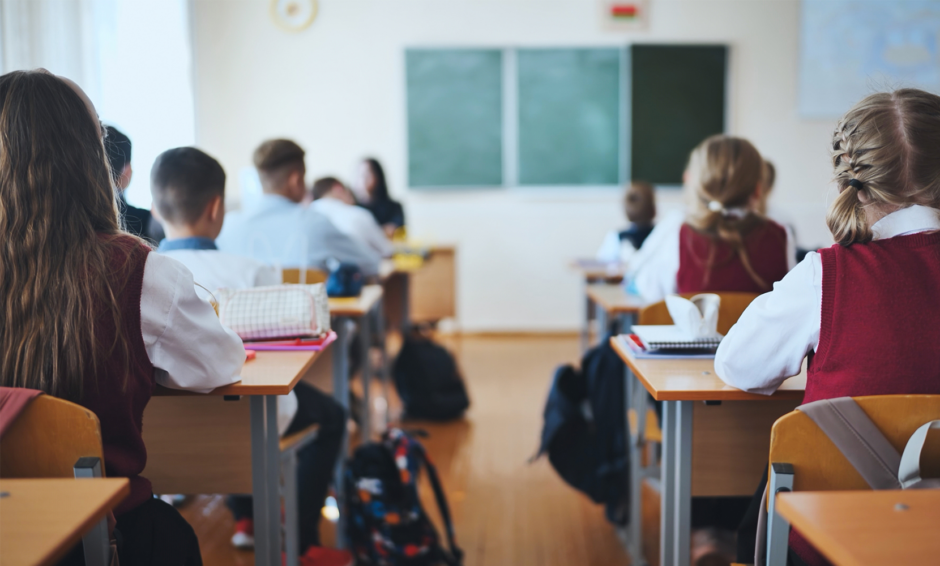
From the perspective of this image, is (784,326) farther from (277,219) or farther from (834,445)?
(277,219)

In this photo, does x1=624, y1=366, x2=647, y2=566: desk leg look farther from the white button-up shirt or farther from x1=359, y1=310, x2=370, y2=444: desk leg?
x1=359, y1=310, x2=370, y2=444: desk leg

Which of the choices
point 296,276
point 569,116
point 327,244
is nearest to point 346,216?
point 327,244

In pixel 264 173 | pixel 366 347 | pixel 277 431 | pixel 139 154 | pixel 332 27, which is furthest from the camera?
pixel 332 27

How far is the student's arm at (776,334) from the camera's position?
120 cm

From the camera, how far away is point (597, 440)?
237 cm

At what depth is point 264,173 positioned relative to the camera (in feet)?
8.81

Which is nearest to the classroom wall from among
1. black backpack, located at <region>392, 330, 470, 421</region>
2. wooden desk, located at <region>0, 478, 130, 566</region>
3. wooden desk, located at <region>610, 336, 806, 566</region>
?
black backpack, located at <region>392, 330, 470, 421</region>

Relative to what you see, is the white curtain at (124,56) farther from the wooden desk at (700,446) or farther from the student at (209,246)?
the wooden desk at (700,446)

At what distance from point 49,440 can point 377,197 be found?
3.98 meters

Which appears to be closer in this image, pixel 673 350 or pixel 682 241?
pixel 673 350

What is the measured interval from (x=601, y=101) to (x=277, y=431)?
4.41 m

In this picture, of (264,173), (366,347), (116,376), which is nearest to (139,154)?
(264,173)

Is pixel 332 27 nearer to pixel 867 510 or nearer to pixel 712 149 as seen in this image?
pixel 712 149

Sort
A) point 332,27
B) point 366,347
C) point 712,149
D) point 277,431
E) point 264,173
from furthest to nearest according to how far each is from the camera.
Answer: point 332,27
point 366,347
point 264,173
point 712,149
point 277,431
